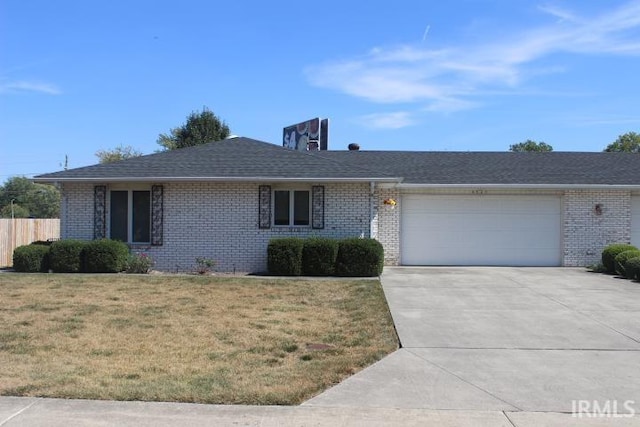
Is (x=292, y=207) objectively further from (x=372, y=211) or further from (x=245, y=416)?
(x=245, y=416)

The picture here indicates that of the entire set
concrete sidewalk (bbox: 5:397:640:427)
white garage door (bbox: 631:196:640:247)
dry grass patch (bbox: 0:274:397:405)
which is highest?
white garage door (bbox: 631:196:640:247)

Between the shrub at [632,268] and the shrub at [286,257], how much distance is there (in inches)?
326

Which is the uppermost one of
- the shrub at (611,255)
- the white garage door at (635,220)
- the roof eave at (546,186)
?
the roof eave at (546,186)

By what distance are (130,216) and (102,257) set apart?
1.96 metres

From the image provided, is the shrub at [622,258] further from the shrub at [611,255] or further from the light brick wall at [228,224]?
the light brick wall at [228,224]

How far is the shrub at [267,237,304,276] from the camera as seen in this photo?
15.7 m

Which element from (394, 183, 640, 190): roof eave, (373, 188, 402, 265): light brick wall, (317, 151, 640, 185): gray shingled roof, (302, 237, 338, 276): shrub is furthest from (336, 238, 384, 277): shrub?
(317, 151, 640, 185): gray shingled roof

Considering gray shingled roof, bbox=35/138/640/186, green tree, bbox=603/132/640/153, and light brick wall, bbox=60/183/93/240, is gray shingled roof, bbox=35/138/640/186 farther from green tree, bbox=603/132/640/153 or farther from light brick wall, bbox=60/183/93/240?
green tree, bbox=603/132/640/153

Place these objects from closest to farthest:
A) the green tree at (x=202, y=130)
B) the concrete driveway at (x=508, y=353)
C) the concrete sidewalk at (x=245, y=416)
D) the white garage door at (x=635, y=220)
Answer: the concrete sidewalk at (x=245, y=416) < the concrete driveway at (x=508, y=353) < the white garage door at (x=635, y=220) < the green tree at (x=202, y=130)

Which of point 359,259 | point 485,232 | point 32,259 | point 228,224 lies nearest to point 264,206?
point 228,224

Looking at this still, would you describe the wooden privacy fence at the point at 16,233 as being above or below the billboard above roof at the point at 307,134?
below

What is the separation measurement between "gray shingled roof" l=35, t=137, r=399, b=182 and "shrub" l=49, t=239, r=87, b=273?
200cm

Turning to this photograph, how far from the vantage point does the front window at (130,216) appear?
58.2 feet

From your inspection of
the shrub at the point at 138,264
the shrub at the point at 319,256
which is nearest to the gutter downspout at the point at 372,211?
the shrub at the point at 319,256
